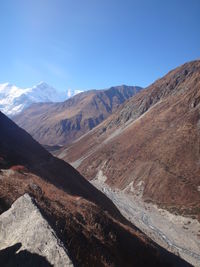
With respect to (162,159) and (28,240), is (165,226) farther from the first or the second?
(28,240)

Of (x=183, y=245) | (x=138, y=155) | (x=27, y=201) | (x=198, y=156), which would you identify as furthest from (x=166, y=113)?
(x=27, y=201)

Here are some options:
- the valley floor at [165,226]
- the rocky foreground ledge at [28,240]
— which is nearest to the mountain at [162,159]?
the valley floor at [165,226]

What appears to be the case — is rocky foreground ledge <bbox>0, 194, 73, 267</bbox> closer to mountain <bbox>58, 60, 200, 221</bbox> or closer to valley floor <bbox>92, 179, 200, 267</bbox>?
valley floor <bbox>92, 179, 200, 267</bbox>

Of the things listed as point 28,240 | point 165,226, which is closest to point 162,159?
point 165,226

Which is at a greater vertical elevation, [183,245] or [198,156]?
[198,156]

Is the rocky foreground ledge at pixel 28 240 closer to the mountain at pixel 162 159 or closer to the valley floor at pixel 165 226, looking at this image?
the valley floor at pixel 165 226

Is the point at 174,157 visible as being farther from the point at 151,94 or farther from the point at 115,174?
the point at 151,94
